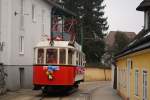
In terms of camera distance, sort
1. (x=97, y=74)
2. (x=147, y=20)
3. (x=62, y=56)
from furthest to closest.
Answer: (x=97, y=74), (x=62, y=56), (x=147, y=20)

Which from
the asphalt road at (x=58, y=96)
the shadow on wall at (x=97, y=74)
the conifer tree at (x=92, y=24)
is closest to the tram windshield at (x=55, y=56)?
the asphalt road at (x=58, y=96)

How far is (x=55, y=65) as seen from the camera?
28.1m

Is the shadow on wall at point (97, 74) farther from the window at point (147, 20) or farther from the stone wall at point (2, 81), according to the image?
the window at point (147, 20)

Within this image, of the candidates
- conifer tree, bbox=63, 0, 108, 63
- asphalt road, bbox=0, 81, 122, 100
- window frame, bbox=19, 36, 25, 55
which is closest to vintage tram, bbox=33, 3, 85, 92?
asphalt road, bbox=0, 81, 122, 100

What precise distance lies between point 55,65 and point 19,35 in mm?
8776

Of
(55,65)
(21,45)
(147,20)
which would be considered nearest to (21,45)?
(21,45)

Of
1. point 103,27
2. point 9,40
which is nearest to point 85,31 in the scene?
point 103,27

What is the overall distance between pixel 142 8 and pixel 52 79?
6.78 meters

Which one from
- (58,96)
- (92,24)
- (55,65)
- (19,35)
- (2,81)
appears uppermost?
(92,24)

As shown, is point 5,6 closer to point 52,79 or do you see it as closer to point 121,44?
point 52,79

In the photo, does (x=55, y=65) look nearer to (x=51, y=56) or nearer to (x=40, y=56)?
(x=51, y=56)

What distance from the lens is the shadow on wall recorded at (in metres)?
61.2

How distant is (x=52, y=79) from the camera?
1105 inches

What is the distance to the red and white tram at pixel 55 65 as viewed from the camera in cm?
2803
